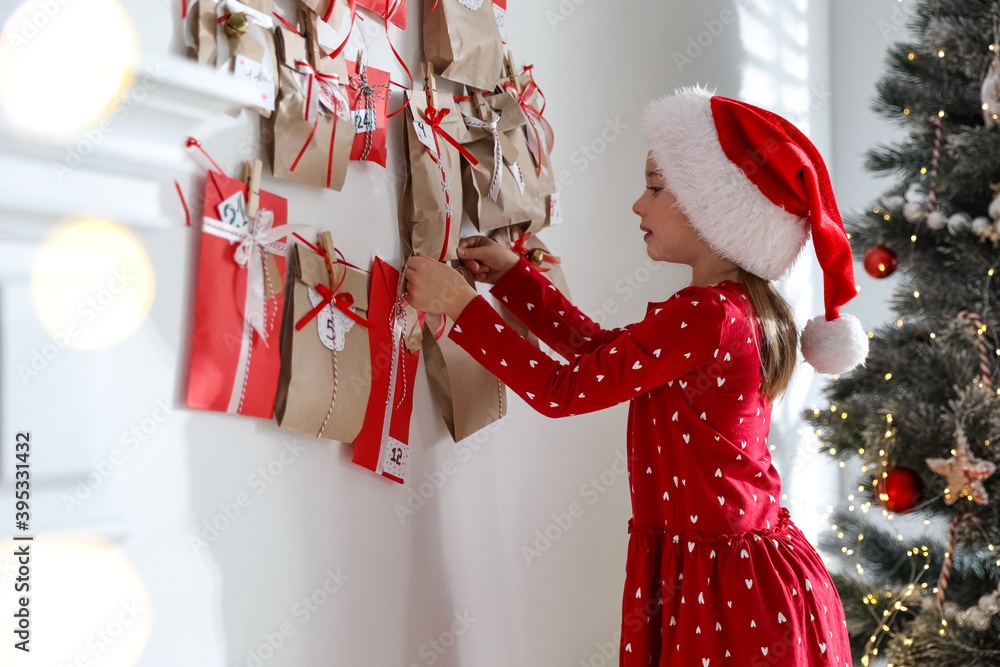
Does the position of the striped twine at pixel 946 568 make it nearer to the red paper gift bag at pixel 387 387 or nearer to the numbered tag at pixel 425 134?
the red paper gift bag at pixel 387 387

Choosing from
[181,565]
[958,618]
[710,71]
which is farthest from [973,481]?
[181,565]

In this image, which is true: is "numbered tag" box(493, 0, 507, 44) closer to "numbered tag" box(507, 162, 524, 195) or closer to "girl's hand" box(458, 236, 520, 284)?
"numbered tag" box(507, 162, 524, 195)

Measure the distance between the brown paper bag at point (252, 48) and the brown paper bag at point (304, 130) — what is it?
0.05ft

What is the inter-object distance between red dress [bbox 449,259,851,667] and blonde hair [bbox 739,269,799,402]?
22 mm

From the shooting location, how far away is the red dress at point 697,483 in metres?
1.00

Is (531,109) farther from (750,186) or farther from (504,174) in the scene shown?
(750,186)

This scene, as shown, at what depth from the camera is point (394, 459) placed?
41.5 inches

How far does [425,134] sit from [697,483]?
586 millimetres

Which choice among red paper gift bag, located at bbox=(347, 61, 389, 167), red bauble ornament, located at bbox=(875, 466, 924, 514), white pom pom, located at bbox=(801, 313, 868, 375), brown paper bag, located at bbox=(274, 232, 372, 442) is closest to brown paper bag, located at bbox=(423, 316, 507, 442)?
brown paper bag, located at bbox=(274, 232, 372, 442)

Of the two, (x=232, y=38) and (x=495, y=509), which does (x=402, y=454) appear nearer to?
(x=495, y=509)

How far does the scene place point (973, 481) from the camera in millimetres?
1479

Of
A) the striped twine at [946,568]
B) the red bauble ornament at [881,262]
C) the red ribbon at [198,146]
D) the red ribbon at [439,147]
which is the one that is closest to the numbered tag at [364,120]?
the red ribbon at [439,147]

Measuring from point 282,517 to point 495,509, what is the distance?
16.8 inches

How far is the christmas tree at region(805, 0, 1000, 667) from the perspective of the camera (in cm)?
150
